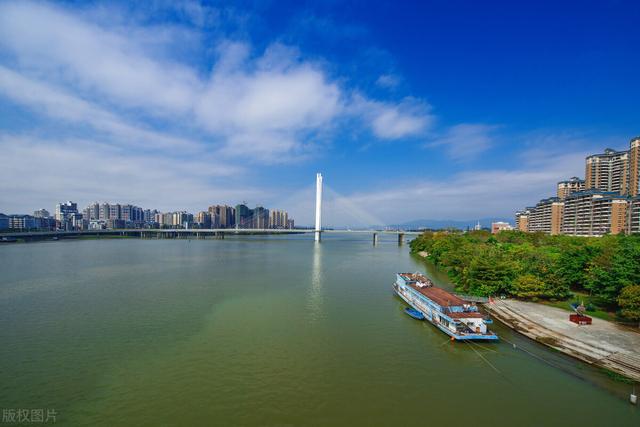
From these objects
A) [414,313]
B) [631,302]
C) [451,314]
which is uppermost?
[631,302]

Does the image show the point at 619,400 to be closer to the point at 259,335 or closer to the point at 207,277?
the point at 259,335

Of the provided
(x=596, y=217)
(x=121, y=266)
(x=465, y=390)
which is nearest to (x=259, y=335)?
(x=465, y=390)

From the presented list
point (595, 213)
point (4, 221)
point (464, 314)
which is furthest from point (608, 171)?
point (4, 221)

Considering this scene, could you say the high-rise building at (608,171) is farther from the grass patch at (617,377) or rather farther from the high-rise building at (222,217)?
the high-rise building at (222,217)

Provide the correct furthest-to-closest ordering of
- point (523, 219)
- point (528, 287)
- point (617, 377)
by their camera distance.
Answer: point (523, 219)
point (528, 287)
point (617, 377)

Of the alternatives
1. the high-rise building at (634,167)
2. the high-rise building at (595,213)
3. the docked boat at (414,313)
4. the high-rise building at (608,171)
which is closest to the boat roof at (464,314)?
the docked boat at (414,313)

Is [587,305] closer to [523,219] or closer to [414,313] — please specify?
[414,313]
